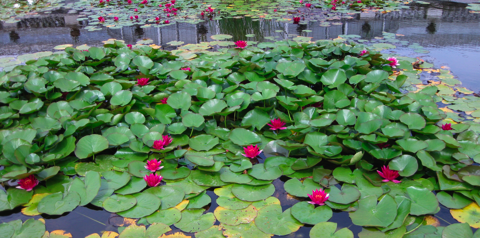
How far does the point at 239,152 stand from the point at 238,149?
53 mm

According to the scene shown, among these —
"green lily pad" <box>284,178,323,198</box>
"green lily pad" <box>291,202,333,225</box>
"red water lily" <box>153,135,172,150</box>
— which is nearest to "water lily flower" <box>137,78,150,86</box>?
"red water lily" <box>153,135,172,150</box>

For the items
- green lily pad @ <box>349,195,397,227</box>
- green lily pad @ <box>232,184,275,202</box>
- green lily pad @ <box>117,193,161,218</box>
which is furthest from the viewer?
green lily pad @ <box>232,184,275,202</box>

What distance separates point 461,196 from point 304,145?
0.88 m

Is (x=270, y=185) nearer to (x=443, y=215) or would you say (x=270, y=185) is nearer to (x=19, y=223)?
(x=443, y=215)

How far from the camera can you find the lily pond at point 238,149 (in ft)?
4.94

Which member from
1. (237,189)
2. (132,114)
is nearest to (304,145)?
(237,189)

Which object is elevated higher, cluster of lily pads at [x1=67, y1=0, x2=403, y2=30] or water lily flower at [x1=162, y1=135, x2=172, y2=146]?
cluster of lily pads at [x1=67, y1=0, x2=403, y2=30]

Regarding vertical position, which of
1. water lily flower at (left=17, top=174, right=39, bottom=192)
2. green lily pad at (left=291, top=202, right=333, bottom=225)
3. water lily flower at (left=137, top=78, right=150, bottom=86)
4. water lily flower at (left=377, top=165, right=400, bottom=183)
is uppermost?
water lily flower at (left=137, top=78, right=150, bottom=86)

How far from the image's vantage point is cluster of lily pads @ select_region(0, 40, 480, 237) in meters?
1.55

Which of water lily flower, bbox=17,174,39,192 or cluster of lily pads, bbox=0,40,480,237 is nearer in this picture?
cluster of lily pads, bbox=0,40,480,237

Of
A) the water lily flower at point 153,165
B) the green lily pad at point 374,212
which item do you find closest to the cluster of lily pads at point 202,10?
the water lily flower at point 153,165

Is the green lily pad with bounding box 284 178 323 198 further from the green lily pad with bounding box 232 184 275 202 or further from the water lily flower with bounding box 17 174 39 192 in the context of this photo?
the water lily flower with bounding box 17 174 39 192

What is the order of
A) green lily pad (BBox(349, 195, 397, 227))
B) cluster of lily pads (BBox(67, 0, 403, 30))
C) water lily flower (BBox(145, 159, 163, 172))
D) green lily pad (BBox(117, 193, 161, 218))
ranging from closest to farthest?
1. green lily pad (BBox(349, 195, 397, 227))
2. green lily pad (BBox(117, 193, 161, 218))
3. water lily flower (BBox(145, 159, 163, 172))
4. cluster of lily pads (BBox(67, 0, 403, 30))

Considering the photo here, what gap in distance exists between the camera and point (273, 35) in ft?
16.6
